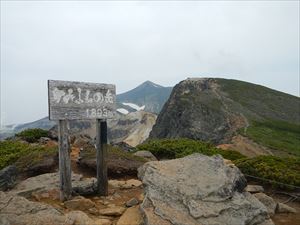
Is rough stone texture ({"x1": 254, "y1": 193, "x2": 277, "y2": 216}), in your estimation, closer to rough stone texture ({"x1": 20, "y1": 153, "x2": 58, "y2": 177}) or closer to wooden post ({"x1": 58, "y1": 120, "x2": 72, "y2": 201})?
wooden post ({"x1": 58, "y1": 120, "x2": 72, "y2": 201})

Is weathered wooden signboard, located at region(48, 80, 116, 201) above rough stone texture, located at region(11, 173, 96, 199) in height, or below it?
above

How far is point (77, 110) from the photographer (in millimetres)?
9680

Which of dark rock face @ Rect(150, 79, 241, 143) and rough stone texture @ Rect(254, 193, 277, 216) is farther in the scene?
dark rock face @ Rect(150, 79, 241, 143)

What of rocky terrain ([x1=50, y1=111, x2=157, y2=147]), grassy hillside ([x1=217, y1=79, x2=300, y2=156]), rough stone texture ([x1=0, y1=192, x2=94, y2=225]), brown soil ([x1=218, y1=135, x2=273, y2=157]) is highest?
rough stone texture ([x1=0, y1=192, x2=94, y2=225])

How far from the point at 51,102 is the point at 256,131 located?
39.9m

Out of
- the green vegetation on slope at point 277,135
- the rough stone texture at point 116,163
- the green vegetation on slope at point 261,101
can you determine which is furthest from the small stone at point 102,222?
the green vegetation on slope at point 261,101

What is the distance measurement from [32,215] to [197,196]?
311cm

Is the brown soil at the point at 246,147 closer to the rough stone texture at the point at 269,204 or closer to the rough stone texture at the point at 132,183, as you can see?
the rough stone texture at the point at 132,183

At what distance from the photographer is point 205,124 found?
51.8m

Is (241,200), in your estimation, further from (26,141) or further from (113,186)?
(26,141)

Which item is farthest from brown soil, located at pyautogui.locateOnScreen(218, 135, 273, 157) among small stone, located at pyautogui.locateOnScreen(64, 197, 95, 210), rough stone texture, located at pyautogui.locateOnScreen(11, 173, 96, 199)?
small stone, located at pyautogui.locateOnScreen(64, 197, 95, 210)

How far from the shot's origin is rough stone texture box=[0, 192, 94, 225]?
7438 millimetres

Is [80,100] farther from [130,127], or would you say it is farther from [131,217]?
[130,127]

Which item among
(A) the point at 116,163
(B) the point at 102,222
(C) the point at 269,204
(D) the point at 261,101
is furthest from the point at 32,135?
(D) the point at 261,101
